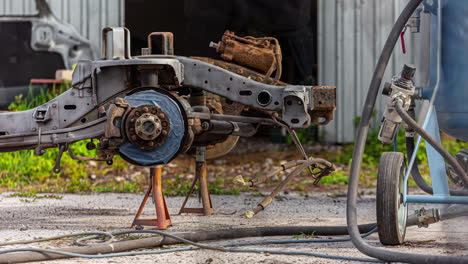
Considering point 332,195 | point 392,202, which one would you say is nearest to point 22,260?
point 392,202

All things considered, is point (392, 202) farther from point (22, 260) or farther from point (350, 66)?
point (350, 66)

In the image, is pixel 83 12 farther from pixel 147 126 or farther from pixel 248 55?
pixel 147 126

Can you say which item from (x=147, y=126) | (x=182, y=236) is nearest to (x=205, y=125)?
(x=147, y=126)

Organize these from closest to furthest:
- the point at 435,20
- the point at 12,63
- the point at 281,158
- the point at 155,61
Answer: the point at 435,20 → the point at 155,61 → the point at 281,158 → the point at 12,63

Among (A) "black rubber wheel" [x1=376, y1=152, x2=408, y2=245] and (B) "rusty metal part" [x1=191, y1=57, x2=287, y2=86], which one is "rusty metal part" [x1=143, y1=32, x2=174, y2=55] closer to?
(B) "rusty metal part" [x1=191, y1=57, x2=287, y2=86]

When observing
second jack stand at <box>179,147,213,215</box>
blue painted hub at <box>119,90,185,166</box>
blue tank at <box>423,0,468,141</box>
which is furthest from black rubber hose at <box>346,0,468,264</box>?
second jack stand at <box>179,147,213,215</box>

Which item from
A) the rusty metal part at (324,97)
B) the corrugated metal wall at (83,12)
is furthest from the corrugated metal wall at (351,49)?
the rusty metal part at (324,97)

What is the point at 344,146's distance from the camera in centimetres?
926

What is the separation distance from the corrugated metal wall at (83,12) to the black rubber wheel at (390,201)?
21.6ft

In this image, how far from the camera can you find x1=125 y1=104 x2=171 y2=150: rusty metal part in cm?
403

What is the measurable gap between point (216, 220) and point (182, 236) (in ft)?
3.58

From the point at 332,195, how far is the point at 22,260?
398 centimetres

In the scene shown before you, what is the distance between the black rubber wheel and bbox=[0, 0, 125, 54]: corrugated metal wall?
21.6 ft

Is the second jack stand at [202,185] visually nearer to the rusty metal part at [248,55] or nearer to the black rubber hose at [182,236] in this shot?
the rusty metal part at [248,55]
